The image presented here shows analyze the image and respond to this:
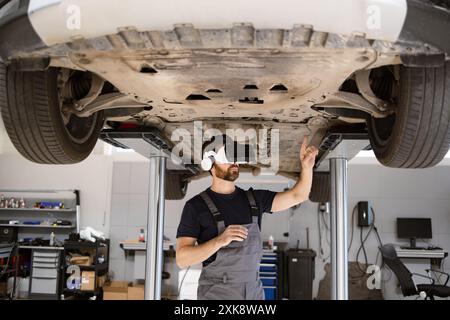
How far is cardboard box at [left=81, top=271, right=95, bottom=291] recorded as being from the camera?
540 centimetres

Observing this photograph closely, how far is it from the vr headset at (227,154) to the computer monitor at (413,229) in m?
4.37

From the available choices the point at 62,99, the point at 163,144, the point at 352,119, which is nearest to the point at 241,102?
the point at 352,119

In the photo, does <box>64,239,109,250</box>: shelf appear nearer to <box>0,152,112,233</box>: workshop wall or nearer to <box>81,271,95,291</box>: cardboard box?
<box>81,271,95,291</box>: cardboard box

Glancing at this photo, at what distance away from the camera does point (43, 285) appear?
575cm

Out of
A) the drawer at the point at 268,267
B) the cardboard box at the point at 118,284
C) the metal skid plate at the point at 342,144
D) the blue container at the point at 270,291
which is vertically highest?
the metal skid plate at the point at 342,144

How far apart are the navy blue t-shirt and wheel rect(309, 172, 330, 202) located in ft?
4.11

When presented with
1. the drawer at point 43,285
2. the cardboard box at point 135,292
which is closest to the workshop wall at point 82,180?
the drawer at point 43,285

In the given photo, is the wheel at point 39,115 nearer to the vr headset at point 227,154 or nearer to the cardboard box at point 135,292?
the vr headset at point 227,154

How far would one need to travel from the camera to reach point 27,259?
20.2ft

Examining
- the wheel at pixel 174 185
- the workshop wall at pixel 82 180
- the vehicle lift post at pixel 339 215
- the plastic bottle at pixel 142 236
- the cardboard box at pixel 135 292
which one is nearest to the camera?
the vehicle lift post at pixel 339 215

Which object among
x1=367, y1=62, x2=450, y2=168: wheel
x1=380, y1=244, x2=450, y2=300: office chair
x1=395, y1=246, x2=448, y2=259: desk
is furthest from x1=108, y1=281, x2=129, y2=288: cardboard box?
x1=367, y1=62, x2=450, y2=168: wheel

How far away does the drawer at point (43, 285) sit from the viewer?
225 inches
